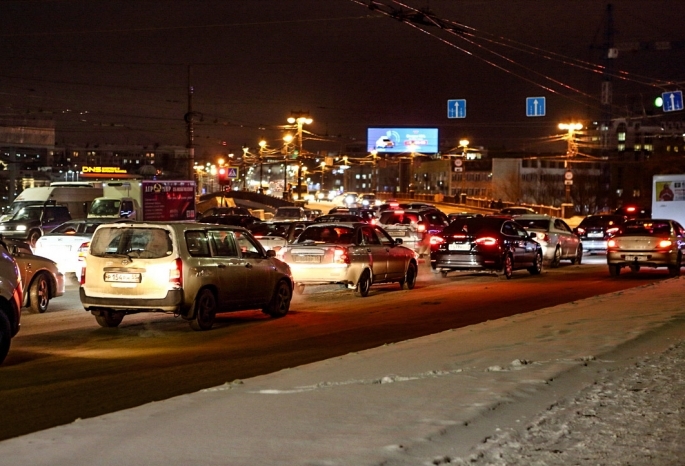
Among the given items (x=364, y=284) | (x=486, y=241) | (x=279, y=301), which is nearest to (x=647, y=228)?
(x=486, y=241)

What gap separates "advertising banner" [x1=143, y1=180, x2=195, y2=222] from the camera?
41.3m

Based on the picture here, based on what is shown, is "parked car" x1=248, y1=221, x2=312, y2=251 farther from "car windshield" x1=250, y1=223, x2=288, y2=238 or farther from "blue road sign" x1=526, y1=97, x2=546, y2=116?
Answer: "blue road sign" x1=526, y1=97, x2=546, y2=116

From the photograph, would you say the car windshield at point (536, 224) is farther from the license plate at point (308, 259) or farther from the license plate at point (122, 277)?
the license plate at point (122, 277)

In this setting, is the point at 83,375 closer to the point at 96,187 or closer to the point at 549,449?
the point at 549,449

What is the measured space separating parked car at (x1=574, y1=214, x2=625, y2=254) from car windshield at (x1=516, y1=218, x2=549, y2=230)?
695 cm

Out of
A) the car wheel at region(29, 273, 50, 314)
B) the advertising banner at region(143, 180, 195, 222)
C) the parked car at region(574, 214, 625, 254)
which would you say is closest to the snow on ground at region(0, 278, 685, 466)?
the car wheel at region(29, 273, 50, 314)

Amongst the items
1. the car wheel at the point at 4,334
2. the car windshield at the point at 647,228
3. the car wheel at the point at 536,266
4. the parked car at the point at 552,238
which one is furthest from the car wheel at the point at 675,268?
the car wheel at the point at 4,334

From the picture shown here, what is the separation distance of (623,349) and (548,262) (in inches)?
843

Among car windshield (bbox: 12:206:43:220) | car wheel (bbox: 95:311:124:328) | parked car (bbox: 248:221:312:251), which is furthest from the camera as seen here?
car windshield (bbox: 12:206:43:220)

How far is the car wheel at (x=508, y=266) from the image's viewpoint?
26.0 meters

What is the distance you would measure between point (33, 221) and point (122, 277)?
2381cm

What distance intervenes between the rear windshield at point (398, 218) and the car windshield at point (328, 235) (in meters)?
15.1

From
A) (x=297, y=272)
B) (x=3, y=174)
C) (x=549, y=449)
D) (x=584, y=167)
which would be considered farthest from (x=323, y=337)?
(x=584, y=167)

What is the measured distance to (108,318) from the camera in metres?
15.1
